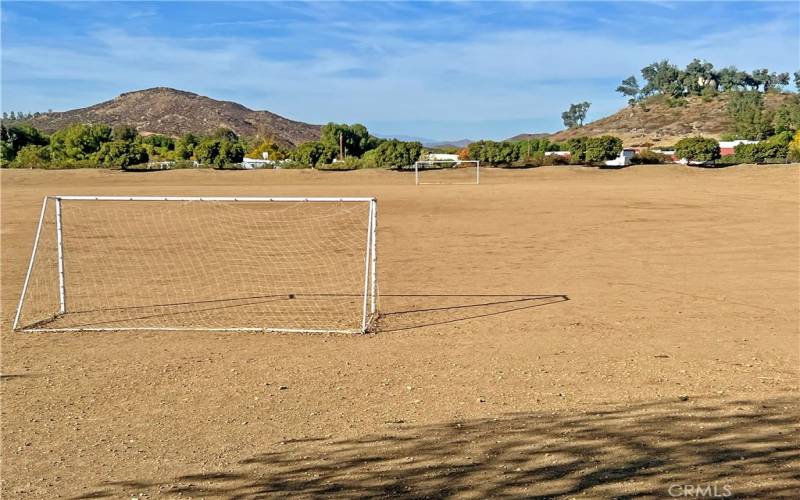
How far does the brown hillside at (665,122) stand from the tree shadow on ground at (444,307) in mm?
108644

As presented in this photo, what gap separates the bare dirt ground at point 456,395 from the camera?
17.8ft

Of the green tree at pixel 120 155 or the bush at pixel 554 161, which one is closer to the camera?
the bush at pixel 554 161

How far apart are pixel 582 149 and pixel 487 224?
49.0 metres

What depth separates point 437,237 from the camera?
21.5 m

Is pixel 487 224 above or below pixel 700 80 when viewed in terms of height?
below

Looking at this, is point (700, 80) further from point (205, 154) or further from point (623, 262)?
point (623, 262)

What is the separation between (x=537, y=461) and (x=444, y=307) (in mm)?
6517

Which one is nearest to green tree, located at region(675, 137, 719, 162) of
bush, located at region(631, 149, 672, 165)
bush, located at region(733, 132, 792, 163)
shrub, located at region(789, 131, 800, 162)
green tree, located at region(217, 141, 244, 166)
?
bush, located at region(733, 132, 792, 163)

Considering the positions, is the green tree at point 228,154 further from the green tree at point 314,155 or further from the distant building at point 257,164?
the green tree at point 314,155

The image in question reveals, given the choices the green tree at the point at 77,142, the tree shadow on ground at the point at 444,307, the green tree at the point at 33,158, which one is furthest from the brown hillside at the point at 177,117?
the tree shadow on ground at the point at 444,307

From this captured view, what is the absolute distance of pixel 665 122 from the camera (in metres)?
144

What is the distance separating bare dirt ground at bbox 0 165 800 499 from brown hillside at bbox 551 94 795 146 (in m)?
109

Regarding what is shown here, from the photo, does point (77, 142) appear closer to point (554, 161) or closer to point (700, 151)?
point (554, 161)

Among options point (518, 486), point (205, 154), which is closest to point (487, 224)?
point (518, 486)
